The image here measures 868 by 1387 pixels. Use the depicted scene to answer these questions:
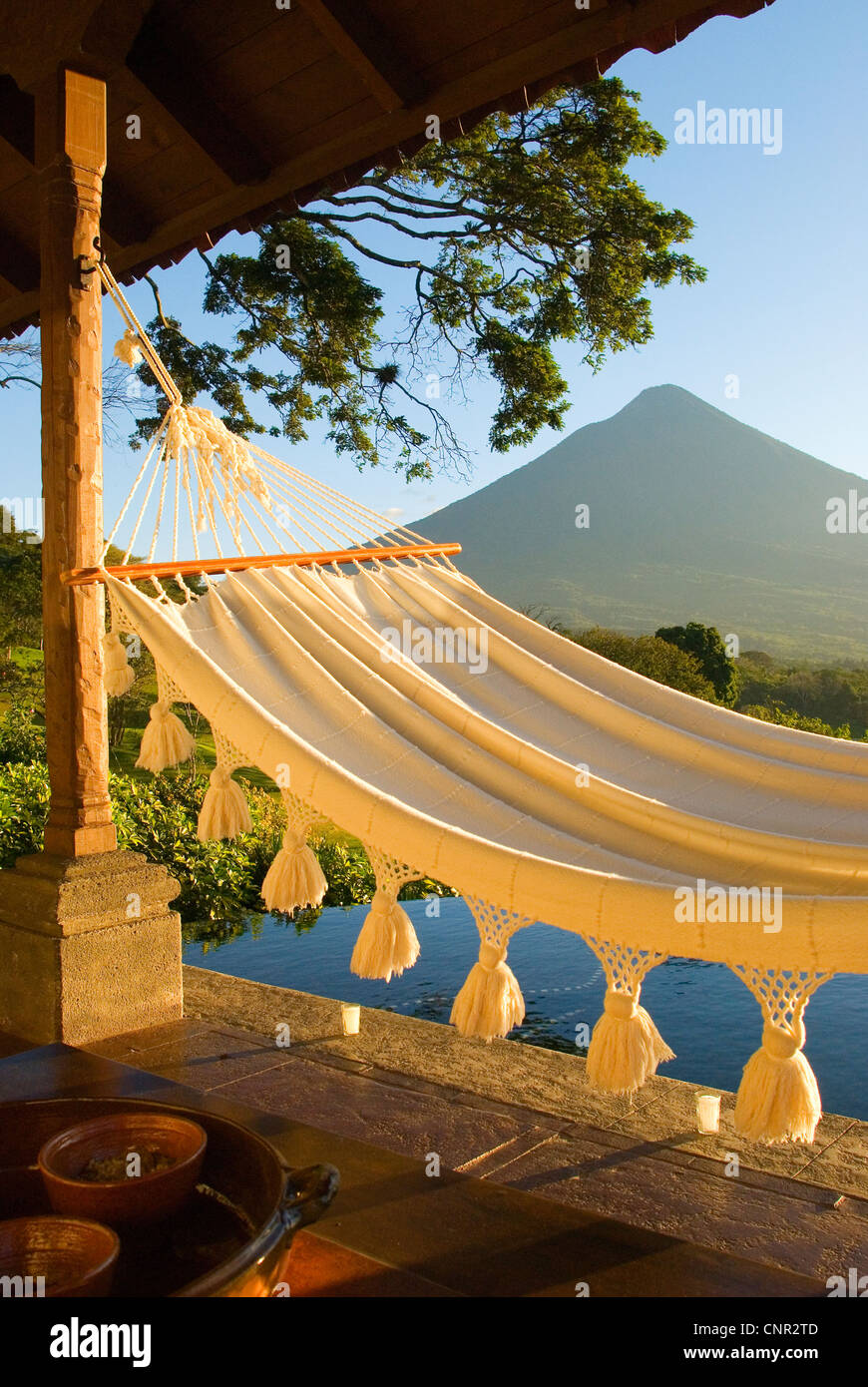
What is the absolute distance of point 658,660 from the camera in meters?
10.4

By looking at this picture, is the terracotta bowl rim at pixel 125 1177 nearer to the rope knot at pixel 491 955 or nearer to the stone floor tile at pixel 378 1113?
the rope knot at pixel 491 955

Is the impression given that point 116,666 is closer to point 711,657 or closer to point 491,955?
point 491,955

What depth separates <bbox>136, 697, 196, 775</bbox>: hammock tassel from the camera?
2.17 metres

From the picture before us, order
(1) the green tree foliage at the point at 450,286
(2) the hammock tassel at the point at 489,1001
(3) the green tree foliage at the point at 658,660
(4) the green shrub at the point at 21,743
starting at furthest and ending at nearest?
(3) the green tree foliage at the point at 658,660, (4) the green shrub at the point at 21,743, (1) the green tree foliage at the point at 450,286, (2) the hammock tassel at the point at 489,1001

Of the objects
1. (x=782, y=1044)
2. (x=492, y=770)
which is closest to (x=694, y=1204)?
(x=782, y=1044)

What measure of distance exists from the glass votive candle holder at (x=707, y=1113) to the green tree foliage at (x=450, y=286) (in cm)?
491

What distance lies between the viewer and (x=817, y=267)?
16.9 m

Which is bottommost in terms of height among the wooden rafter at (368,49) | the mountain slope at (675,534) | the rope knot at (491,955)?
the rope knot at (491,955)

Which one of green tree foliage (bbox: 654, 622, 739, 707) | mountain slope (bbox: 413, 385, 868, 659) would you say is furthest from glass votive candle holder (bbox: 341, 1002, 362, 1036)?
mountain slope (bbox: 413, 385, 868, 659)

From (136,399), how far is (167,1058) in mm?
6134

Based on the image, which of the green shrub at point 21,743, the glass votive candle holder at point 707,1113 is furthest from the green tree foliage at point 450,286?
the glass votive candle holder at point 707,1113

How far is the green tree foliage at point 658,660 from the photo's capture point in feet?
33.5
